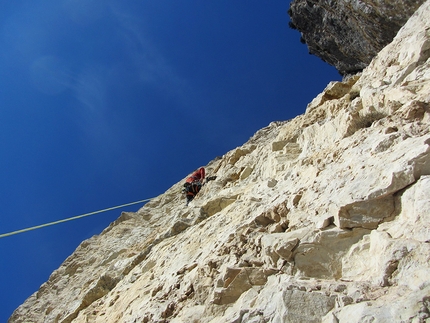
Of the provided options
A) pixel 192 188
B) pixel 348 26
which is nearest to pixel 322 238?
pixel 192 188

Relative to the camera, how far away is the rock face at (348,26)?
59.7 ft

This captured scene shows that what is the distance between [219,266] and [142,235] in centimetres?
905

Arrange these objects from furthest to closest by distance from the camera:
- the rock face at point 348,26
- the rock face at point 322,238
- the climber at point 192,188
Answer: the rock face at point 348,26 < the climber at point 192,188 < the rock face at point 322,238

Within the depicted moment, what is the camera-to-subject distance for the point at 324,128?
9.40 m

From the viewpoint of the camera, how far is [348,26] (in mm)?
22516

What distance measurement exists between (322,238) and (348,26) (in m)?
20.9

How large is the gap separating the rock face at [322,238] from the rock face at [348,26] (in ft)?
27.3

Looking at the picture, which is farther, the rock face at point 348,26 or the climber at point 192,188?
the rock face at point 348,26

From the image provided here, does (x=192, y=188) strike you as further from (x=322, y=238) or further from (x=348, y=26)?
(x=348, y=26)

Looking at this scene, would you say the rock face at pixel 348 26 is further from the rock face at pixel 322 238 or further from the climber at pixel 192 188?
the climber at pixel 192 188

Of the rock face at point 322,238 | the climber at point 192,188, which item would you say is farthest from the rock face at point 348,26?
the climber at point 192,188

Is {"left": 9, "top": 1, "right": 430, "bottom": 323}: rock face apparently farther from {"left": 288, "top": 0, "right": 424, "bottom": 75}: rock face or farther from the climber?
{"left": 288, "top": 0, "right": 424, "bottom": 75}: rock face

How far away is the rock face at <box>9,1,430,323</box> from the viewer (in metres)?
4.18

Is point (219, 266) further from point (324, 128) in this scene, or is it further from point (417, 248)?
point (324, 128)
